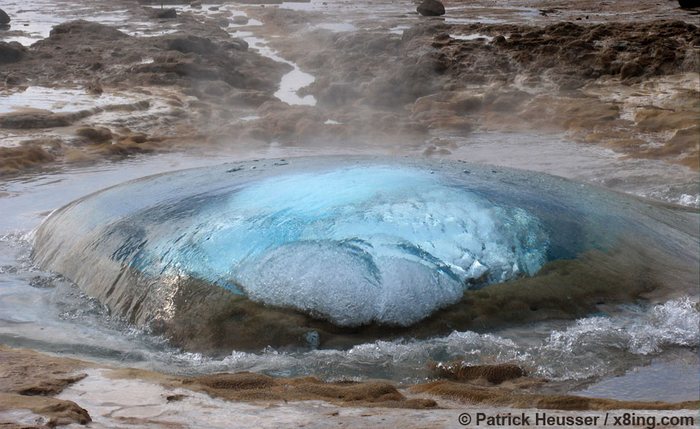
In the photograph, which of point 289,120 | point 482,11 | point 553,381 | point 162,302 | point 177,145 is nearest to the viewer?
point 553,381

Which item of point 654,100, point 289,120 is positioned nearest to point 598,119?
point 654,100

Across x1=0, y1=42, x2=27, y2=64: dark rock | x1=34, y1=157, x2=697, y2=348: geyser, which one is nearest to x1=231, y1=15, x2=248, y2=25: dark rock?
x1=0, y1=42, x2=27, y2=64: dark rock

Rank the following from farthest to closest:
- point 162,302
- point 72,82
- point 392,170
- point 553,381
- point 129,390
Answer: point 72,82, point 392,170, point 162,302, point 553,381, point 129,390

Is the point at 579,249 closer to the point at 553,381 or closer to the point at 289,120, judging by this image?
the point at 553,381

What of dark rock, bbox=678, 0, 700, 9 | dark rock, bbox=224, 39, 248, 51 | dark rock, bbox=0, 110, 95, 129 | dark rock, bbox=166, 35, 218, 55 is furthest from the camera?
dark rock, bbox=678, 0, 700, 9

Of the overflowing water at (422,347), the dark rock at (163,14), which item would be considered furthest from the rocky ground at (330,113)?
the dark rock at (163,14)

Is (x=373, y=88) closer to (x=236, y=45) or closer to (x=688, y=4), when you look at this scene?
(x=236, y=45)

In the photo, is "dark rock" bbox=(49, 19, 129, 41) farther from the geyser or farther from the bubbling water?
the bubbling water
